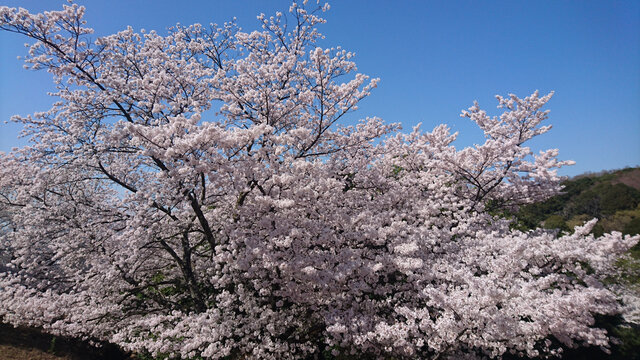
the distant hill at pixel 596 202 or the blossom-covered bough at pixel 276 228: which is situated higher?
the distant hill at pixel 596 202

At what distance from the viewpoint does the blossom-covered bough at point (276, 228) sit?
224 inches

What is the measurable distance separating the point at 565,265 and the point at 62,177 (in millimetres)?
10699

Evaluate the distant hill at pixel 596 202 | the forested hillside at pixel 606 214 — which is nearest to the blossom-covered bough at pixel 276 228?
the forested hillside at pixel 606 214

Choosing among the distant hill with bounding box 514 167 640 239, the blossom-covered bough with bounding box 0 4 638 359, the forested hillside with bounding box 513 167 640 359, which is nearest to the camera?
the blossom-covered bough with bounding box 0 4 638 359

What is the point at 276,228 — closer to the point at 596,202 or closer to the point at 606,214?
the point at 606,214

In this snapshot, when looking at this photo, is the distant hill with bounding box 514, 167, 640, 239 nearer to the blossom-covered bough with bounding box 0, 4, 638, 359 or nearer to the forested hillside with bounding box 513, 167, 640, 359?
the forested hillside with bounding box 513, 167, 640, 359

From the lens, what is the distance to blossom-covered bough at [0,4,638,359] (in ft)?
18.6

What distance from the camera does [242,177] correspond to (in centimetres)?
633

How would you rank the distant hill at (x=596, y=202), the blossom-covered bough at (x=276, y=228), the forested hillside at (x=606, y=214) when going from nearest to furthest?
the blossom-covered bough at (x=276, y=228) → the forested hillside at (x=606, y=214) → the distant hill at (x=596, y=202)

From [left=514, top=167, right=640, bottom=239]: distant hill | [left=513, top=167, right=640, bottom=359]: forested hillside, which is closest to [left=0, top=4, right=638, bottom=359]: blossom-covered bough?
[left=513, top=167, right=640, bottom=359]: forested hillside

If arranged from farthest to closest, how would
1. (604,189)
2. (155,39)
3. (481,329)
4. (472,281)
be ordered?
1. (604,189)
2. (155,39)
3. (472,281)
4. (481,329)

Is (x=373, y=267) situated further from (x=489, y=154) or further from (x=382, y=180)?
(x=489, y=154)

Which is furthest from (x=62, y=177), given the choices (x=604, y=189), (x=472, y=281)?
(x=604, y=189)

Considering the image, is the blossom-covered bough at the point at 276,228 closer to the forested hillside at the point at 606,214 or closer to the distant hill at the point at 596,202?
the forested hillside at the point at 606,214
